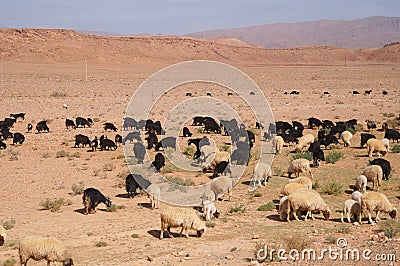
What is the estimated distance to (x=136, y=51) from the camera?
124m

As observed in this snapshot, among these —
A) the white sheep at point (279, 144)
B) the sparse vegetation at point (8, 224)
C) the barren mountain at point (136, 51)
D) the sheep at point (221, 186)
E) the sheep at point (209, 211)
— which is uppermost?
the barren mountain at point (136, 51)

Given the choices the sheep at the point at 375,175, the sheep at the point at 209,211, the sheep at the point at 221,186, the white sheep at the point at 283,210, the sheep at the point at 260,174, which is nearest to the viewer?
the white sheep at the point at 283,210

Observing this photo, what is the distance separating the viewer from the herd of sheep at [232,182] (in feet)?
34.2

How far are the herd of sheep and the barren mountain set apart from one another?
84.7 m

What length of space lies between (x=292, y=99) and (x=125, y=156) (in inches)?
986

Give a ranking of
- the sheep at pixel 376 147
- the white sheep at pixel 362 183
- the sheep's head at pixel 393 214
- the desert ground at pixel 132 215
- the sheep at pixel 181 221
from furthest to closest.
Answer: the sheep at pixel 376 147
the white sheep at pixel 362 183
the sheep's head at pixel 393 214
the sheep at pixel 181 221
the desert ground at pixel 132 215

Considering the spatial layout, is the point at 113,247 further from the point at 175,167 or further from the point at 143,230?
the point at 175,167

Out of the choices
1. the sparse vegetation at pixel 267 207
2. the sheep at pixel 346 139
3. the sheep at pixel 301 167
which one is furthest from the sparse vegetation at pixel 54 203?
the sheep at pixel 346 139

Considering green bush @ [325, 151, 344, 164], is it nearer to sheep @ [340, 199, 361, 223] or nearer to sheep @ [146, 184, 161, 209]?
sheep @ [340, 199, 361, 223]

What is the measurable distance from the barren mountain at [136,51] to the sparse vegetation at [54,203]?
9406 cm

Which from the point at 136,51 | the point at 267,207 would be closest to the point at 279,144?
the point at 267,207

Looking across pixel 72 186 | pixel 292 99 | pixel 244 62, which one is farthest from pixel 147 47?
pixel 72 186

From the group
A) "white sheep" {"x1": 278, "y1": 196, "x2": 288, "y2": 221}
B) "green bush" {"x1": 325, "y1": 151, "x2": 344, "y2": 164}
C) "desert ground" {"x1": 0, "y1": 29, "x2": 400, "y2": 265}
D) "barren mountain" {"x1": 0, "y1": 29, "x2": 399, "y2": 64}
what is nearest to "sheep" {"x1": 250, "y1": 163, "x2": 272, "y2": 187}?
"desert ground" {"x1": 0, "y1": 29, "x2": 400, "y2": 265}

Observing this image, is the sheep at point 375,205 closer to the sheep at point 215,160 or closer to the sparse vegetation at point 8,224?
the sheep at point 215,160
